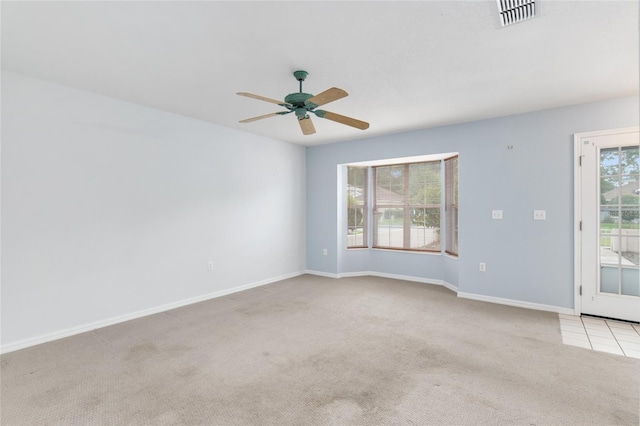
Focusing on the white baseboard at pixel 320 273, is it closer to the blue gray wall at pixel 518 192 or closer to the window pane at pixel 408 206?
the window pane at pixel 408 206

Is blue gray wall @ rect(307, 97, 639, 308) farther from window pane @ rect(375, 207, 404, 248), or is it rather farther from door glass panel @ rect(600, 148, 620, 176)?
window pane @ rect(375, 207, 404, 248)

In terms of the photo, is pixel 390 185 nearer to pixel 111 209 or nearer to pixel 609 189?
pixel 609 189

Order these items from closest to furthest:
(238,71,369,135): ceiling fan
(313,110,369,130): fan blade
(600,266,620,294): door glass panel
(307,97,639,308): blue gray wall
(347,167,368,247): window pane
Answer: (238,71,369,135): ceiling fan → (313,110,369,130): fan blade → (600,266,620,294): door glass panel → (307,97,639,308): blue gray wall → (347,167,368,247): window pane

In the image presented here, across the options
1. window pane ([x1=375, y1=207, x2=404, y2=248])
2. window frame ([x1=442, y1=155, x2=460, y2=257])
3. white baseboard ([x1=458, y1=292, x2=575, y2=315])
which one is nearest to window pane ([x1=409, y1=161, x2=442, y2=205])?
window frame ([x1=442, y1=155, x2=460, y2=257])

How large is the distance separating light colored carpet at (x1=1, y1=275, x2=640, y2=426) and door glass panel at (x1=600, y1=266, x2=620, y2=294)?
2.12 feet

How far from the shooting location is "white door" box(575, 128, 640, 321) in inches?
135

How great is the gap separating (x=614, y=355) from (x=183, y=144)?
5027 mm

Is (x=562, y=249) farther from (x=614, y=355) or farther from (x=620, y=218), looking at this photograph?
(x=614, y=355)

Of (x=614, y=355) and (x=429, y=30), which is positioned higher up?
(x=429, y=30)

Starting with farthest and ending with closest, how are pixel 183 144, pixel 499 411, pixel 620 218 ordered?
pixel 183 144, pixel 620 218, pixel 499 411

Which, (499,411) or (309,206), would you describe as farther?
(309,206)

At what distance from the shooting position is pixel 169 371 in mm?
2426

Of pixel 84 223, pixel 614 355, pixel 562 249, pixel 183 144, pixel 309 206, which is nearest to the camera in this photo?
pixel 614 355

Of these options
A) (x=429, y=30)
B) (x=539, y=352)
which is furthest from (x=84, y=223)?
(x=539, y=352)
